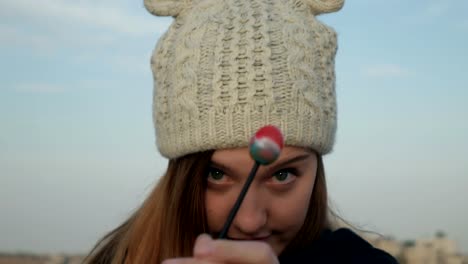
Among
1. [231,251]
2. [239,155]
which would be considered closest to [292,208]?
[239,155]

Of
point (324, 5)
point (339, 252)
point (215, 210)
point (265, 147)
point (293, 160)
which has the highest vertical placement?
point (324, 5)

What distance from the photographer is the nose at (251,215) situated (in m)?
1.73

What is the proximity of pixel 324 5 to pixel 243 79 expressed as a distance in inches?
20.3

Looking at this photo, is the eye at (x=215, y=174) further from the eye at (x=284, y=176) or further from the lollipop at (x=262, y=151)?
the lollipop at (x=262, y=151)

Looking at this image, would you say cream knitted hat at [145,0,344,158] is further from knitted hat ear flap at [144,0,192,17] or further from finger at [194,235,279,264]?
finger at [194,235,279,264]

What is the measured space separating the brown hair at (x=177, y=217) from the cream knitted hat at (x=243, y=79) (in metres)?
0.06

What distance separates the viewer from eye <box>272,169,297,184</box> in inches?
72.5

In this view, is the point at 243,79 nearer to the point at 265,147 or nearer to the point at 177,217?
the point at 177,217

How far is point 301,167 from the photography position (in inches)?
74.5

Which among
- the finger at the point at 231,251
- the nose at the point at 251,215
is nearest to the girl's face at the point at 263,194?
the nose at the point at 251,215

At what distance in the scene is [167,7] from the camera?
225 cm

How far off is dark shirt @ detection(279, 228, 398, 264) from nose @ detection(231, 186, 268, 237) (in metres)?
0.26

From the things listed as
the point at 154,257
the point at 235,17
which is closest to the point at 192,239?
the point at 154,257

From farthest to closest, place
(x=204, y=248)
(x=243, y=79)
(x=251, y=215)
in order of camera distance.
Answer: (x=243, y=79)
(x=251, y=215)
(x=204, y=248)
